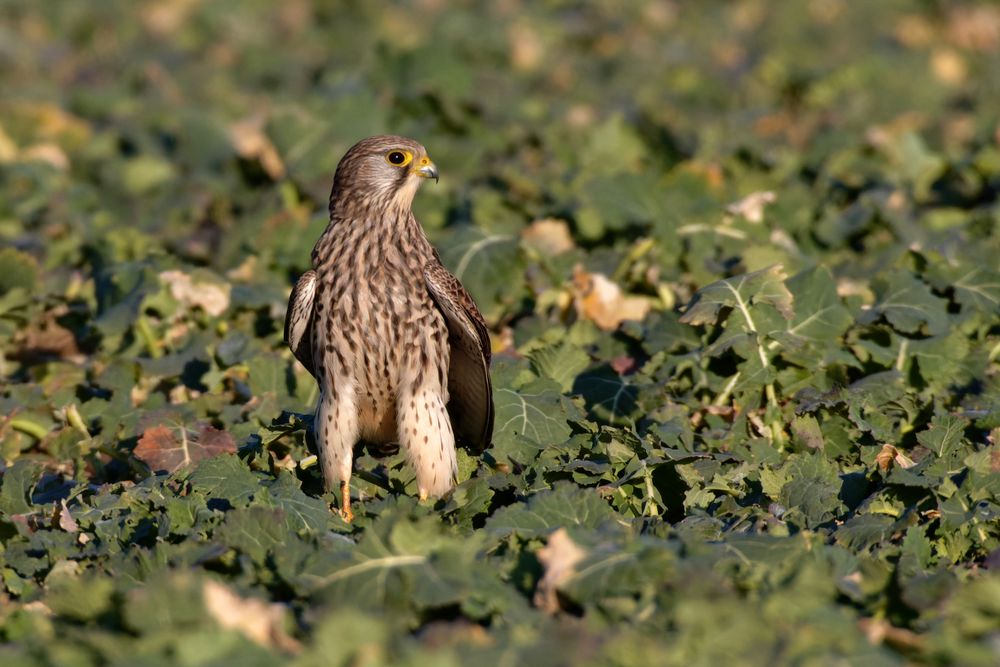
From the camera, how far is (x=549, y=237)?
9.52m

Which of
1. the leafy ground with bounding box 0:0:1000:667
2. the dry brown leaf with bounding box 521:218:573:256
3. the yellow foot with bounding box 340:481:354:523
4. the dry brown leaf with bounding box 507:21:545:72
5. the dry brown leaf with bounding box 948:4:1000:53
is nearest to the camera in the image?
the leafy ground with bounding box 0:0:1000:667

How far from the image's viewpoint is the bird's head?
6977mm

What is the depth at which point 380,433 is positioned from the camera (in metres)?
7.05

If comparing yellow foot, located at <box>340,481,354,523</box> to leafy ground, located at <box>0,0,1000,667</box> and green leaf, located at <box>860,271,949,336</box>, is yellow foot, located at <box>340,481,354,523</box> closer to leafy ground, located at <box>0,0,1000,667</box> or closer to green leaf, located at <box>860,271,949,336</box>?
leafy ground, located at <box>0,0,1000,667</box>

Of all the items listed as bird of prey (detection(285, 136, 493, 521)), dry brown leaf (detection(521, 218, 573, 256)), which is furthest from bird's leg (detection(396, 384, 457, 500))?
dry brown leaf (detection(521, 218, 573, 256))

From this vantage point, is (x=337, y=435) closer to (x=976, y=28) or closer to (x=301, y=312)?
(x=301, y=312)

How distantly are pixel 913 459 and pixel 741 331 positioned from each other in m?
1.00

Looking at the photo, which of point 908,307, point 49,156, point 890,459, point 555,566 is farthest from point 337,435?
point 49,156

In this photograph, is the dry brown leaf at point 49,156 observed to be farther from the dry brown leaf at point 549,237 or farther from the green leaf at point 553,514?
the green leaf at point 553,514

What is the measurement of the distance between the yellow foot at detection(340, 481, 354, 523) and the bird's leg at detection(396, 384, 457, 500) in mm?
327

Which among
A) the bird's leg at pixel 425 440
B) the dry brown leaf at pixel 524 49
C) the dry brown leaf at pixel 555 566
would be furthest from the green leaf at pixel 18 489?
the dry brown leaf at pixel 524 49

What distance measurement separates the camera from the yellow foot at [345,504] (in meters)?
6.39

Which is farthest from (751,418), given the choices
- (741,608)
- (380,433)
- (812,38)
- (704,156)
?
(812,38)

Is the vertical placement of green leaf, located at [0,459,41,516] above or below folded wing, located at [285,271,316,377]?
below
